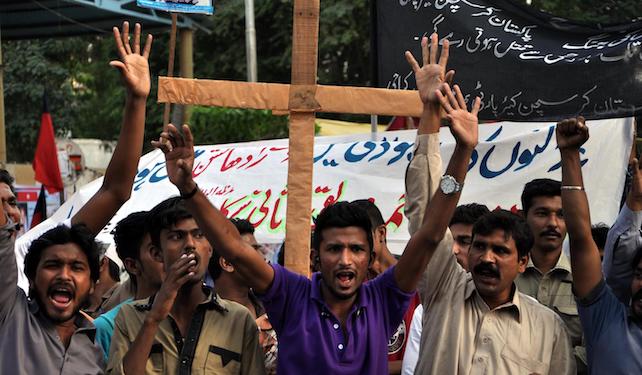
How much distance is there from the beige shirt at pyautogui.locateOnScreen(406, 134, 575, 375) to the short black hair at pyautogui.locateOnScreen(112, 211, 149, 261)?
137cm

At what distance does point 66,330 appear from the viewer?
12.2 feet

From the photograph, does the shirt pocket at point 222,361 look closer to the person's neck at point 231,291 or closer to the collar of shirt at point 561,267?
the person's neck at point 231,291

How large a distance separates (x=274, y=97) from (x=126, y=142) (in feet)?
2.24

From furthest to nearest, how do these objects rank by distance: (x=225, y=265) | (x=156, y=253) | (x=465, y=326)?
(x=225, y=265) < (x=156, y=253) < (x=465, y=326)

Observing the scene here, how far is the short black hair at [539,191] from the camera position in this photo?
16.4 ft

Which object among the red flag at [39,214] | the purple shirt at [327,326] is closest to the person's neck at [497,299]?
the purple shirt at [327,326]

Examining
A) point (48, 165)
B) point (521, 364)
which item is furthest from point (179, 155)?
point (48, 165)

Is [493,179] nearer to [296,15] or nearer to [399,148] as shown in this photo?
[399,148]

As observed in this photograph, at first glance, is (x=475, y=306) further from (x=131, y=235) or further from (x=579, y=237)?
(x=131, y=235)

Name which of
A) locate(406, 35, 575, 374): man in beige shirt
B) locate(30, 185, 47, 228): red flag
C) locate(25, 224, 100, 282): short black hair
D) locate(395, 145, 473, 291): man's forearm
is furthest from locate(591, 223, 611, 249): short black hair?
locate(30, 185, 47, 228): red flag

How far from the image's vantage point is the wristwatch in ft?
12.1

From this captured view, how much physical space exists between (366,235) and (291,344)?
48 cm

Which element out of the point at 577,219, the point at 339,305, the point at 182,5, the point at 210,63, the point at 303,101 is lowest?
the point at 339,305

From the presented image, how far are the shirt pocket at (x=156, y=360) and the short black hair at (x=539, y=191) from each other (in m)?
2.03
